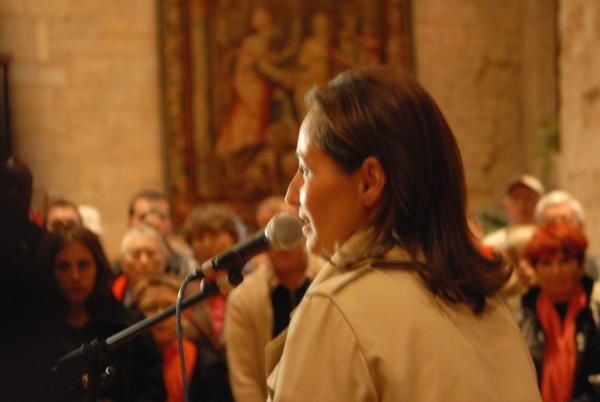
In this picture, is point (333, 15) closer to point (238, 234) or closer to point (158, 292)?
point (238, 234)

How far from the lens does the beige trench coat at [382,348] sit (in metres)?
1.37

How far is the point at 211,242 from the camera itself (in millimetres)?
5156

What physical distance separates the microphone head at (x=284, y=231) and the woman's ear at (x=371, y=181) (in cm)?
38

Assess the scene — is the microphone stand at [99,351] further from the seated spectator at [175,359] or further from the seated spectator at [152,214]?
the seated spectator at [152,214]

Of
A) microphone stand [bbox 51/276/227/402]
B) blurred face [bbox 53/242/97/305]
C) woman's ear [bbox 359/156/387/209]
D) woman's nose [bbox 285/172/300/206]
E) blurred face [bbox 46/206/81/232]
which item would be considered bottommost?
Result: blurred face [bbox 46/206/81/232]

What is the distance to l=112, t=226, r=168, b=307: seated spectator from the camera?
4848 mm

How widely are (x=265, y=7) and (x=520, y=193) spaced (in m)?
3.41

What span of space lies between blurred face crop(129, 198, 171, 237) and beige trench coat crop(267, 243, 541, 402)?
4.79 metres

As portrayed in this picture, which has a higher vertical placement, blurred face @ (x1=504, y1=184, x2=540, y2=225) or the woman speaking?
the woman speaking

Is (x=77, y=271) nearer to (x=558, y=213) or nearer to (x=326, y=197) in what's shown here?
(x=326, y=197)

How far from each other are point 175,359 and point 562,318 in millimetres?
1514

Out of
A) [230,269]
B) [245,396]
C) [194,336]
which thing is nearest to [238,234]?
[194,336]

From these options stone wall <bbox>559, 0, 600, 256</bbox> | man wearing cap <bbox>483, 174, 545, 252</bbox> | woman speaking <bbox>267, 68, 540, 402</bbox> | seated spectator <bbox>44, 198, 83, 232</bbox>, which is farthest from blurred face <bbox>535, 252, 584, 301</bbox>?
stone wall <bbox>559, 0, 600, 256</bbox>

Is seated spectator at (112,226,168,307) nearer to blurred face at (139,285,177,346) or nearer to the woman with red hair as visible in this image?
blurred face at (139,285,177,346)
